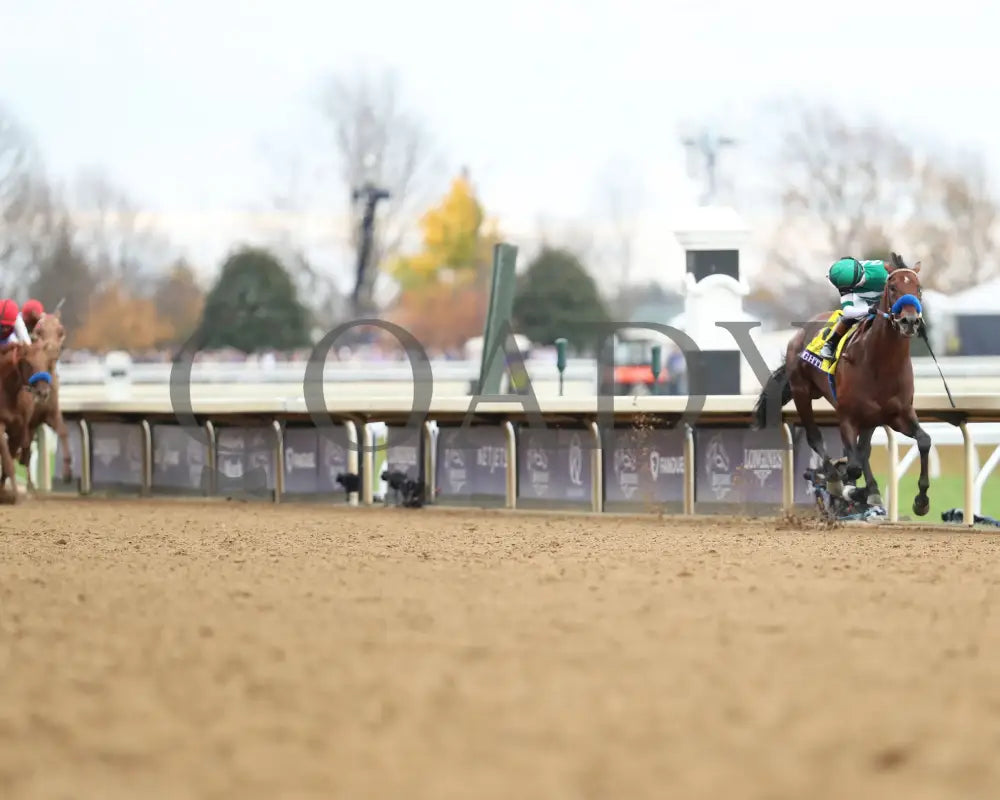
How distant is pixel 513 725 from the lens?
4871mm

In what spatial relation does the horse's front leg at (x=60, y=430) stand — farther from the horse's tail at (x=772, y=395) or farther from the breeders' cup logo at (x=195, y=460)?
the horse's tail at (x=772, y=395)

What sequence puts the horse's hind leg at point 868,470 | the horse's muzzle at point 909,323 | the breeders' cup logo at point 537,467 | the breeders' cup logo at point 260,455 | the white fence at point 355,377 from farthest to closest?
the white fence at point 355,377, the breeders' cup logo at point 260,455, the breeders' cup logo at point 537,467, the horse's hind leg at point 868,470, the horse's muzzle at point 909,323

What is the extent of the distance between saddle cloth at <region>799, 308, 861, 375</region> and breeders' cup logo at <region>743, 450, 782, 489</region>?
76cm

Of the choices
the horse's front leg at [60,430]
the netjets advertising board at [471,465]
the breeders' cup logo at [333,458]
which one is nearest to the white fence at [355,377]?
the breeders' cup logo at [333,458]

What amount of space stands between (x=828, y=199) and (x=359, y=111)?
13110 mm

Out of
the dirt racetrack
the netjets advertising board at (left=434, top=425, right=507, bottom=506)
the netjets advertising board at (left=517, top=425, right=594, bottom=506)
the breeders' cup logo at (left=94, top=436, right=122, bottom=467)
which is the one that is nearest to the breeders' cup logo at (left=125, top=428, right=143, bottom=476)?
the breeders' cup logo at (left=94, top=436, right=122, bottom=467)

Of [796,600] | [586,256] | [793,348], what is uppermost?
[586,256]

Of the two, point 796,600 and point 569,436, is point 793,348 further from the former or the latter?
point 796,600

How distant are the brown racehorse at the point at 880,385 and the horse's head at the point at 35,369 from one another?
6.48 meters

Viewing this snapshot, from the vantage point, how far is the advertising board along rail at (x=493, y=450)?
13578mm

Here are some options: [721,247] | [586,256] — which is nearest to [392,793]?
[721,247]

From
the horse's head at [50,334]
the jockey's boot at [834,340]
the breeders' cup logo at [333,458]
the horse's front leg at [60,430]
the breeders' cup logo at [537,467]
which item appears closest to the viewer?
the jockey's boot at [834,340]

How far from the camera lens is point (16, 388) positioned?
1560 centimetres

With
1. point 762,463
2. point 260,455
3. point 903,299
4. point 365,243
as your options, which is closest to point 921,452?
point 903,299
